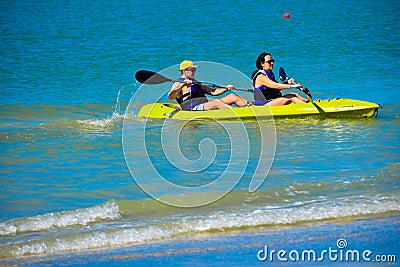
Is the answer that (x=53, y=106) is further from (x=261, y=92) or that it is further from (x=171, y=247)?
(x=171, y=247)

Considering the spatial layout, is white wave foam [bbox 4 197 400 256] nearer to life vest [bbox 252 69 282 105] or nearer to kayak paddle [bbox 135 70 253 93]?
life vest [bbox 252 69 282 105]

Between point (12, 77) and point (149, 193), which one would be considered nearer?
point (149, 193)

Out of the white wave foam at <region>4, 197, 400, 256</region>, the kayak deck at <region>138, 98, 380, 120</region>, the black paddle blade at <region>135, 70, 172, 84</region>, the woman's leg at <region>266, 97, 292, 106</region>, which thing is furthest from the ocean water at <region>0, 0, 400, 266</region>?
the black paddle blade at <region>135, 70, 172, 84</region>

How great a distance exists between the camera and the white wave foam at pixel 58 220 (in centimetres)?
654

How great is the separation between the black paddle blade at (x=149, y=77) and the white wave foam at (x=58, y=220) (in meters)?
5.41

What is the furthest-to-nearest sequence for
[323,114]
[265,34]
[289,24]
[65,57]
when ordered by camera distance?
[289,24], [265,34], [65,57], [323,114]

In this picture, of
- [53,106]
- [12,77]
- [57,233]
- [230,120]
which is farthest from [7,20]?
[57,233]

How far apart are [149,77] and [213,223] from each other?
6343 mm

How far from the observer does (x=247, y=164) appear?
884 cm

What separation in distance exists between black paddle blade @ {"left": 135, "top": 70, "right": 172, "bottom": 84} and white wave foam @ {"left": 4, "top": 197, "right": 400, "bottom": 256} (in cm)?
566

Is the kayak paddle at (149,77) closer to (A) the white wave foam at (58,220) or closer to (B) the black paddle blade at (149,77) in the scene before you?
(B) the black paddle blade at (149,77)

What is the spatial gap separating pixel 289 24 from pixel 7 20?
8.88 m

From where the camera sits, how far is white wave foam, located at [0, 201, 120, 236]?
6.54 meters

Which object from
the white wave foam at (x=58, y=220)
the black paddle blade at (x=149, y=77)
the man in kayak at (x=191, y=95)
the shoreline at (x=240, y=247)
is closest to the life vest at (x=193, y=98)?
the man in kayak at (x=191, y=95)
